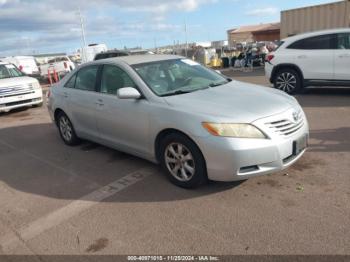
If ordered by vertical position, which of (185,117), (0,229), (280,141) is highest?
(185,117)

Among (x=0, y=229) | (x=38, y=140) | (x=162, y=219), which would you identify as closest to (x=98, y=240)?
(x=162, y=219)

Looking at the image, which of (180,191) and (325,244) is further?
(180,191)

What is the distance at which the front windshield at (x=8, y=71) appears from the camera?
11312 millimetres

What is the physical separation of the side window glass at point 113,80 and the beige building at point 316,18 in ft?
52.7

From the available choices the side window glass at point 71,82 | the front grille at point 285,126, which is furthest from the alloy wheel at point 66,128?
the front grille at point 285,126

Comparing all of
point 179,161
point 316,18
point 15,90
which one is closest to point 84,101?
point 179,161

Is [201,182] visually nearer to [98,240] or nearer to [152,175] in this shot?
[152,175]

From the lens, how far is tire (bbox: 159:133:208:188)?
12.4 ft

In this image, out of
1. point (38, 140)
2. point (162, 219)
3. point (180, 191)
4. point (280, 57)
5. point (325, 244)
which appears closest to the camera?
point (325, 244)

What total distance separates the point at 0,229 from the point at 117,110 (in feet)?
6.63

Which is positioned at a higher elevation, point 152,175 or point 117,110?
point 117,110

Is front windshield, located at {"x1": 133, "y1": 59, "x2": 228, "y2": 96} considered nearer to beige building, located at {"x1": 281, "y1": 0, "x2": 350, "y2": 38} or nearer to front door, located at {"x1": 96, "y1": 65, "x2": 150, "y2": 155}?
front door, located at {"x1": 96, "y1": 65, "x2": 150, "y2": 155}

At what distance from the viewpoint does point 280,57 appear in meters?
9.65

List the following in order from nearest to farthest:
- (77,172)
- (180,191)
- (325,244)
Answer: (325,244) < (180,191) < (77,172)
